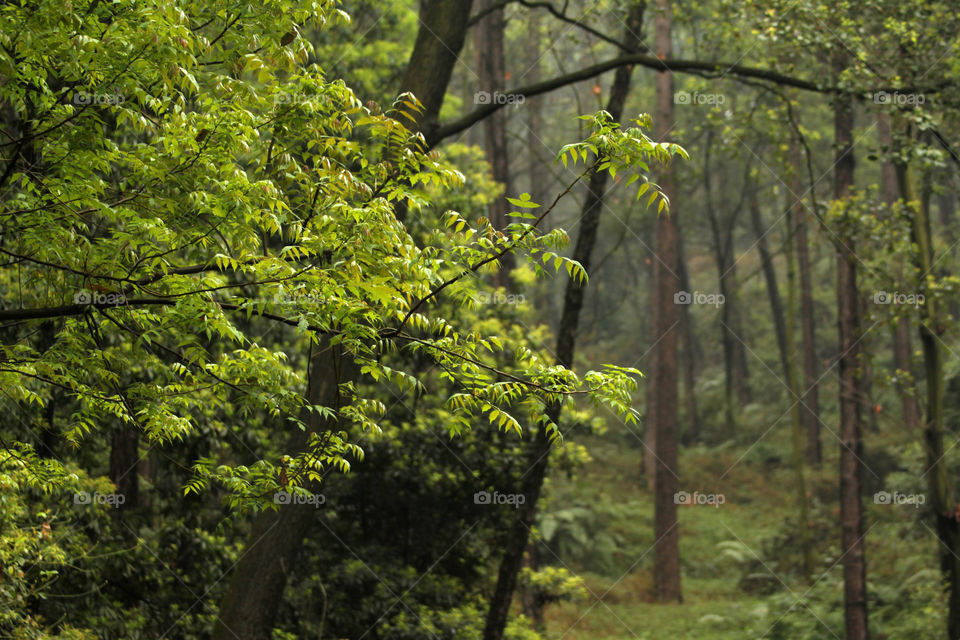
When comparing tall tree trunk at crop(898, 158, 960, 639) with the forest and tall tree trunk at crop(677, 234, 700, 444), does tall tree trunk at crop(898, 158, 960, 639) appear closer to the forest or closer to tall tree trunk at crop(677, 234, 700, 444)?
the forest

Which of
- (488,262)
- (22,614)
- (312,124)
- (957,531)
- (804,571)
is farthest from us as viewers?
(804,571)

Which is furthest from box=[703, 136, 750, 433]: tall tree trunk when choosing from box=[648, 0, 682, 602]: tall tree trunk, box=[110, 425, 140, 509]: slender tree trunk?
box=[110, 425, 140, 509]: slender tree trunk

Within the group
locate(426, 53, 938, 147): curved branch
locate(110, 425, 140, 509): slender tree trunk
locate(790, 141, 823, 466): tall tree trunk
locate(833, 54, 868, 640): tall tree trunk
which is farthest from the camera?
locate(790, 141, 823, 466): tall tree trunk

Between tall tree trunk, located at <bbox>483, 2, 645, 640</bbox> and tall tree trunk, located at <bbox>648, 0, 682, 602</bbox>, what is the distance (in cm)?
662

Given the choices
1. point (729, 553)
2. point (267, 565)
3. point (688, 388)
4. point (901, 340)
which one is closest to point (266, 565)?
point (267, 565)

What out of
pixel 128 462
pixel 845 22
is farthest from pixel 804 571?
pixel 128 462

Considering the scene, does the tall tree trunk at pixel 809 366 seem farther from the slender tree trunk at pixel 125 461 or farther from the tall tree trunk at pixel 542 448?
the slender tree trunk at pixel 125 461

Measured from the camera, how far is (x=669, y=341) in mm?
18969

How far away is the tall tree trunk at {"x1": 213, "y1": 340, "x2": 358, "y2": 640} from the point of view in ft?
24.0

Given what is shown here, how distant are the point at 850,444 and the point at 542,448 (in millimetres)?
5310

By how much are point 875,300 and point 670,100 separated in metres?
7.31

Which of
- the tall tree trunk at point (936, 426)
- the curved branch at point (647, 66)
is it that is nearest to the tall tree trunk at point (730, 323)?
the tall tree trunk at point (936, 426)

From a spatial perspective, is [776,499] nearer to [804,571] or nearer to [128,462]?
[804,571]

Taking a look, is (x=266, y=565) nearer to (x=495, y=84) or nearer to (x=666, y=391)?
(x=495, y=84)
